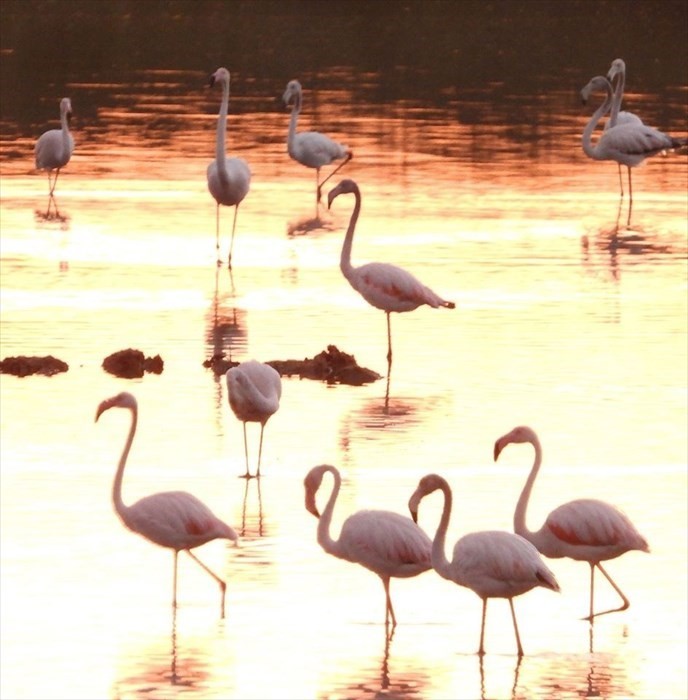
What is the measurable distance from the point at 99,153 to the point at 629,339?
551 inches

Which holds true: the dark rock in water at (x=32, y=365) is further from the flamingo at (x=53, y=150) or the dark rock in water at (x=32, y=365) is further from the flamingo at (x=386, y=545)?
the flamingo at (x=53, y=150)

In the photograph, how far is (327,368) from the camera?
1459cm

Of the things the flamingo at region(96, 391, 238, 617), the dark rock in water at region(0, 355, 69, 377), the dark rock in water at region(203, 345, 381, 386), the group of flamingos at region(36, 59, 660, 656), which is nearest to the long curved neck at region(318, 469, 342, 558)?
the group of flamingos at region(36, 59, 660, 656)

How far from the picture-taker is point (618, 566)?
1052 centimetres

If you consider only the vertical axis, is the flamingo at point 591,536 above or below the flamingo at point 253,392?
below

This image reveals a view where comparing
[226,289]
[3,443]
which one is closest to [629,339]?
[226,289]

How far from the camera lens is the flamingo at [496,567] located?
883cm

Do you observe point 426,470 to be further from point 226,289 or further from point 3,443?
point 226,289

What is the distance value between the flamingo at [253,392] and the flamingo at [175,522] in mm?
2072

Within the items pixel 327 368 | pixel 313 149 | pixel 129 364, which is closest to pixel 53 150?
pixel 313 149

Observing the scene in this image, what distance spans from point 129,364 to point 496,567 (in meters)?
6.00

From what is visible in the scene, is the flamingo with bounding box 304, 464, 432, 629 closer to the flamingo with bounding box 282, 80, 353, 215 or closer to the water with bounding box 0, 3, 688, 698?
the water with bounding box 0, 3, 688, 698

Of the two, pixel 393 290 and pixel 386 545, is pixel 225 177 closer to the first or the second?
pixel 393 290

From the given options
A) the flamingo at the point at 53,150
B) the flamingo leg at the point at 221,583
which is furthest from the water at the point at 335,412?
the flamingo at the point at 53,150
